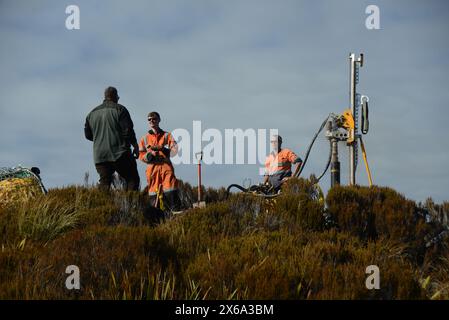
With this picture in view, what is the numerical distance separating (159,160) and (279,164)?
2538 millimetres

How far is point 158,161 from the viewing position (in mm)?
10203

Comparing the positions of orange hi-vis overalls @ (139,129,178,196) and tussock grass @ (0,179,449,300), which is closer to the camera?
tussock grass @ (0,179,449,300)

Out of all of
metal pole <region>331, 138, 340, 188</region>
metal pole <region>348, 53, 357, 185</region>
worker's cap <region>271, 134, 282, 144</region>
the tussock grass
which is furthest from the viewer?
metal pole <region>348, 53, 357, 185</region>

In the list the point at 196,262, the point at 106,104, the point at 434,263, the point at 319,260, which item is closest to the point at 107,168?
the point at 106,104

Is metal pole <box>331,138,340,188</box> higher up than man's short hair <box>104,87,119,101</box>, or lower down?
lower down

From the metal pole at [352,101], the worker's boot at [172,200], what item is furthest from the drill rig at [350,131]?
the worker's boot at [172,200]

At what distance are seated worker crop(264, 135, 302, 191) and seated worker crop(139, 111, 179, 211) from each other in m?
2.10

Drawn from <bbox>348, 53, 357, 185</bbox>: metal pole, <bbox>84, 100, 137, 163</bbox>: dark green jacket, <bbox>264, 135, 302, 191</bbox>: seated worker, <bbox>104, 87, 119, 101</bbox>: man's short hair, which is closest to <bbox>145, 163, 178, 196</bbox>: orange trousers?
<bbox>84, 100, 137, 163</bbox>: dark green jacket

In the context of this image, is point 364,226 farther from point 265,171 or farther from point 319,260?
point 319,260

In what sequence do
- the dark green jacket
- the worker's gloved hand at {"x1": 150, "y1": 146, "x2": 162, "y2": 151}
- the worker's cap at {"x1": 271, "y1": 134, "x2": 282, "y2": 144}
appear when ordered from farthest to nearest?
the worker's cap at {"x1": 271, "y1": 134, "x2": 282, "y2": 144}, the worker's gloved hand at {"x1": 150, "y1": 146, "x2": 162, "y2": 151}, the dark green jacket

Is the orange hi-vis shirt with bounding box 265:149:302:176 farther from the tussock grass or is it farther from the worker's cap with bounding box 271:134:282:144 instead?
the tussock grass

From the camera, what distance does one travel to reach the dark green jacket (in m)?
9.66

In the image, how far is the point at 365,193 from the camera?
10.7 metres
